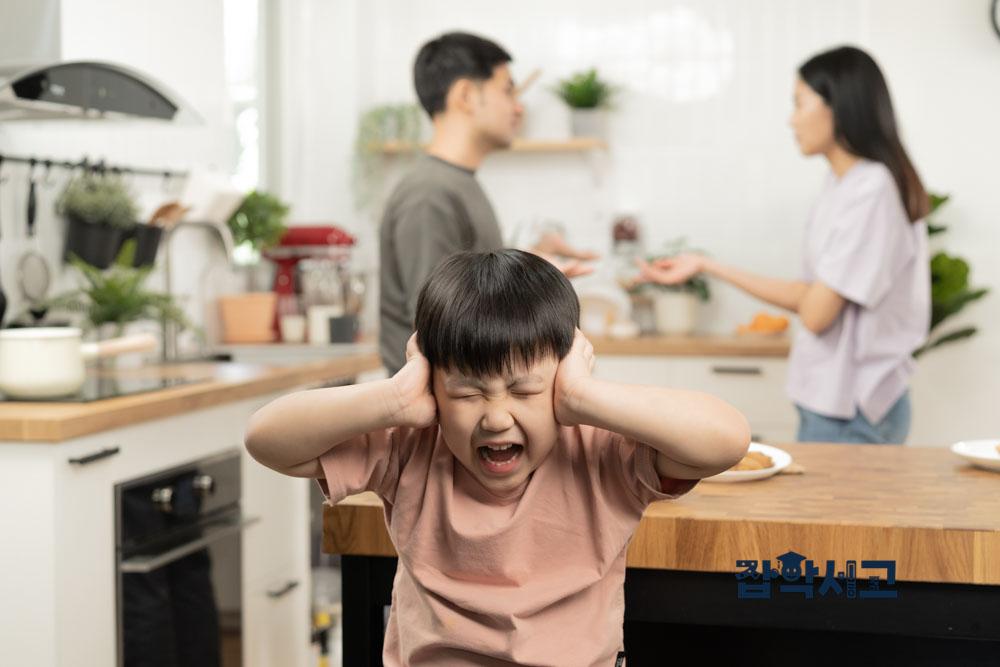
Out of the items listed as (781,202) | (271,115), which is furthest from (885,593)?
(271,115)

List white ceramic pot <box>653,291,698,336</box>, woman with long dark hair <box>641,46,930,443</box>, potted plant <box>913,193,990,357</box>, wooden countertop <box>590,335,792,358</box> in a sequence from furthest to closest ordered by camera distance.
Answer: white ceramic pot <box>653,291,698,336</box>, potted plant <box>913,193,990,357</box>, wooden countertop <box>590,335,792,358</box>, woman with long dark hair <box>641,46,930,443</box>

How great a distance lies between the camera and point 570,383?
114 centimetres

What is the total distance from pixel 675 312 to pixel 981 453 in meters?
2.26

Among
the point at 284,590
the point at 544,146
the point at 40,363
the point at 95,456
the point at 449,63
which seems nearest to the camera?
the point at 95,456

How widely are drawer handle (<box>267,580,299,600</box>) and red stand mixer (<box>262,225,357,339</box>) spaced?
4.35 feet

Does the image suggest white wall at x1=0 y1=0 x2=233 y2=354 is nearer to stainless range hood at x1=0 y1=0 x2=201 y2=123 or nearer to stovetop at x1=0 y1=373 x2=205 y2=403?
stainless range hood at x1=0 y1=0 x2=201 y2=123

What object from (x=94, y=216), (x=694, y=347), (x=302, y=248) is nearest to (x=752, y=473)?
(x=94, y=216)

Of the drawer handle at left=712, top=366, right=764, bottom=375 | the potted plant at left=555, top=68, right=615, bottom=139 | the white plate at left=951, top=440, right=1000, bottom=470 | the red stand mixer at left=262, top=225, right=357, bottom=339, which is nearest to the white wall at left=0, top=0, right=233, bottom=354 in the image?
the red stand mixer at left=262, top=225, right=357, bottom=339

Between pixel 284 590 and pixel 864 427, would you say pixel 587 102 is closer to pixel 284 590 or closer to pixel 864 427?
pixel 864 427

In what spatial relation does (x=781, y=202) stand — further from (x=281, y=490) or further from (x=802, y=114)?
(x=281, y=490)

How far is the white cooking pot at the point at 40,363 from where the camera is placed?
2.21 m

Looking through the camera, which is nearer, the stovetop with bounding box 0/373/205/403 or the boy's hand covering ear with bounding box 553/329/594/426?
the boy's hand covering ear with bounding box 553/329/594/426

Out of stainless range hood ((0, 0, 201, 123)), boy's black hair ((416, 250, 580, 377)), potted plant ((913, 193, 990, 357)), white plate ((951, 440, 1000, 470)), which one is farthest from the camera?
potted plant ((913, 193, 990, 357))

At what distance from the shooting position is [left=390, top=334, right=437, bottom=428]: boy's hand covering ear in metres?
1.14
